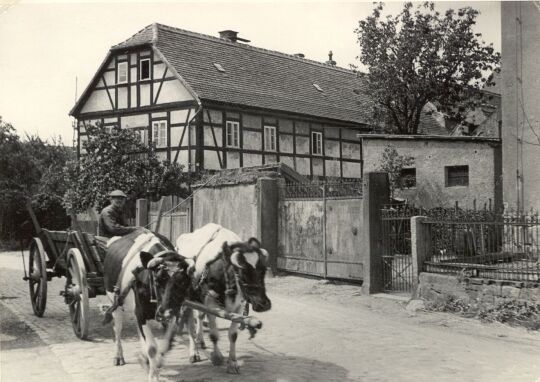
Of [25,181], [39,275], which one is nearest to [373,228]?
[39,275]

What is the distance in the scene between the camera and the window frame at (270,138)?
2558 cm

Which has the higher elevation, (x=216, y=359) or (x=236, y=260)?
(x=236, y=260)

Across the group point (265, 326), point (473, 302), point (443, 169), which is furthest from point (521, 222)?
point (443, 169)

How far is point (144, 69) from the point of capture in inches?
971

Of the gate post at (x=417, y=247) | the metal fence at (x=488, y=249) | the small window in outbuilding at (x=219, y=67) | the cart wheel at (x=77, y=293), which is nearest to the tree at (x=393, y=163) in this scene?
the small window in outbuilding at (x=219, y=67)

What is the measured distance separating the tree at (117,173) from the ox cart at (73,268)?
1142cm

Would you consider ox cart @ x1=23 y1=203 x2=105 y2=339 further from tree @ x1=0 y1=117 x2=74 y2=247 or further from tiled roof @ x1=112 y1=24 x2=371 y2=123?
tiled roof @ x1=112 y1=24 x2=371 y2=123

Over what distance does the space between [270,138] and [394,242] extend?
15138mm

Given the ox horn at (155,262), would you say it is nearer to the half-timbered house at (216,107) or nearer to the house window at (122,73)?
the half-timbered house at (216,107)

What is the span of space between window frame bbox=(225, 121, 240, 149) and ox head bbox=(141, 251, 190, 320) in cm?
1880

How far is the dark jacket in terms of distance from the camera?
7.37m

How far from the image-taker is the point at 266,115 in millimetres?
25703

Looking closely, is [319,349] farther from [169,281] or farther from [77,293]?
[77,293]

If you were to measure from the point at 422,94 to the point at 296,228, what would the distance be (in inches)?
608
